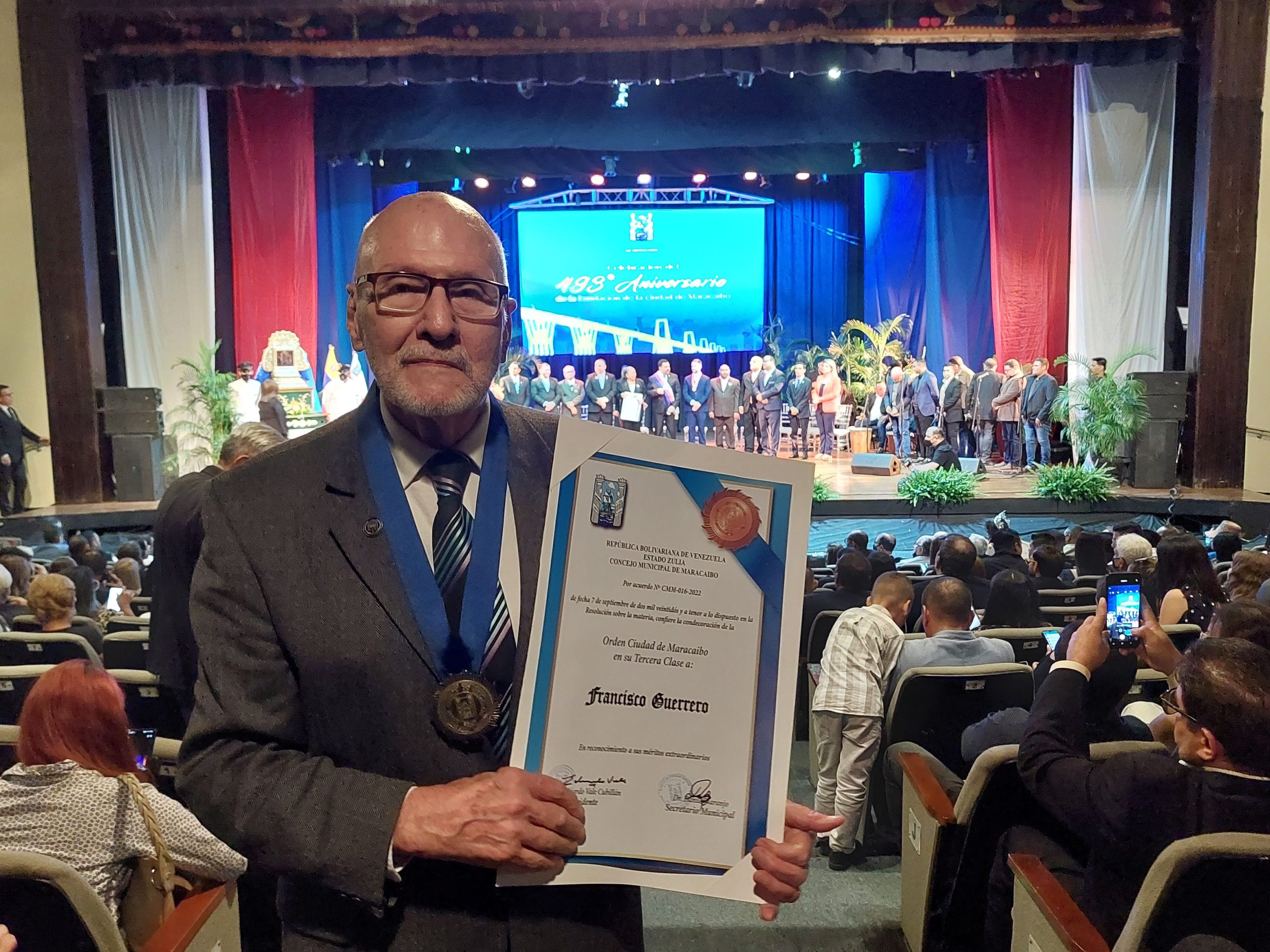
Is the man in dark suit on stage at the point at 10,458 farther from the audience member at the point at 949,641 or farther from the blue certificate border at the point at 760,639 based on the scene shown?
the blue certificate border at the point at 760,639

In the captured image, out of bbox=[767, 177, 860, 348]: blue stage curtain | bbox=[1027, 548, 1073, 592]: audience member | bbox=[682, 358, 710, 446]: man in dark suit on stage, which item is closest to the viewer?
bbox=[1027, 548, 1073, 592]: audience member

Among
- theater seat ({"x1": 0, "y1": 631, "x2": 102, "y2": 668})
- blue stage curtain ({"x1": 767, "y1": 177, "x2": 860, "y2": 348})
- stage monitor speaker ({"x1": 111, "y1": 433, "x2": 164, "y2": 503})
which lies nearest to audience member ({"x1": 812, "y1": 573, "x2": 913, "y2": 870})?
theater seat ({"x1": 0, "y1": 631, "x2": 102, "y2": 668})

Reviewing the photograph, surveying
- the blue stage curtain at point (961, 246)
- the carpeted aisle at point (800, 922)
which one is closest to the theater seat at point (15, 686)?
the carpeted aisle at point (800, 922)

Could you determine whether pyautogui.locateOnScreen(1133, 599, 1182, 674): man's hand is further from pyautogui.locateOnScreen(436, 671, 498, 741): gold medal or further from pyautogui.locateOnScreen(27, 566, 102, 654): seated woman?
pyautogui.locateOnScreen(27, 566, 102, 654): seated woman

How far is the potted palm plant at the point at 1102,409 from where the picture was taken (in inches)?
348

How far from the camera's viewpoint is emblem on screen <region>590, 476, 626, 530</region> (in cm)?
92

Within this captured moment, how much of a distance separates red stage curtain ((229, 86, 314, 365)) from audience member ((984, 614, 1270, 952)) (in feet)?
34.8

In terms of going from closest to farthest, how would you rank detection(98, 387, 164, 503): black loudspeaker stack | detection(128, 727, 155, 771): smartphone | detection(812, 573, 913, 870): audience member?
detection(128, 727, 155, 771): smartphone < detection(812, 573, 913, 870): audience member < detection(98, 387, 164, 503): black loudspeaker stack

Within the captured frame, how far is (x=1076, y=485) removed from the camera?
27.9ft

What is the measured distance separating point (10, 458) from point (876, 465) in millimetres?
8126

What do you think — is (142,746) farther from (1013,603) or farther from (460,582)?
(1013,603)

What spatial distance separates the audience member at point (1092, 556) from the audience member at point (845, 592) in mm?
1468

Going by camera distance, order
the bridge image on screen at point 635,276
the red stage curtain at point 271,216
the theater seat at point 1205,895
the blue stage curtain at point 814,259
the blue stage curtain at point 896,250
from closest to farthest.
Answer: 1. the theater seat at point 1205,895
2. the red stage curtain at point 271,216
3. the blue stage curtain at point 896,250
4. the bridge image on screen at point 635,276
5. the blue stage curtain at point 814,259

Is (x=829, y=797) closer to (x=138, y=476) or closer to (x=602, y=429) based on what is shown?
(x=602, y=429)
